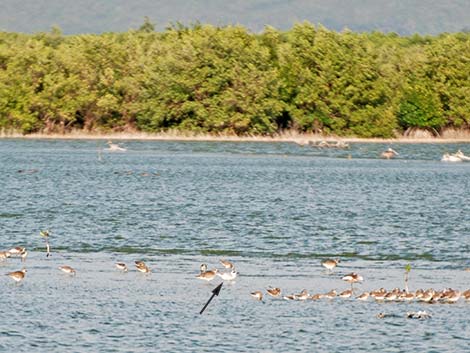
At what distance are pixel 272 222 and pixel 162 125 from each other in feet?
234

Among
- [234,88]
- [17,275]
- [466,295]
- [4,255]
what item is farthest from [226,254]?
[234,88]

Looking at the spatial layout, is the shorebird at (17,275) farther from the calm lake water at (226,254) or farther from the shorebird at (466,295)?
the shorebird at (466,295)

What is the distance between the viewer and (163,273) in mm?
29156

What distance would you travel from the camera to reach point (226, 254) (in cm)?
3353

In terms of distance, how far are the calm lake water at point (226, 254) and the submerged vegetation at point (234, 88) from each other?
36.6m

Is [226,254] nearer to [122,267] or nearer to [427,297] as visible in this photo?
[122,267]

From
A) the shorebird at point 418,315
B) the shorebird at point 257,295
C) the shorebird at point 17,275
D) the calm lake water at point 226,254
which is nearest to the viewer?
the calm lake water at point 226,254

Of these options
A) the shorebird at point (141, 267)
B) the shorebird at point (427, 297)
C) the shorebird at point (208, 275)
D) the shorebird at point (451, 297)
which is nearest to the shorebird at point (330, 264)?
the shorebird at point (208, 275)

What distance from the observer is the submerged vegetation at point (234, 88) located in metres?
111

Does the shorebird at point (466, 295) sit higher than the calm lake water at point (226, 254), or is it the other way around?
the shorebird at point (466, 295)

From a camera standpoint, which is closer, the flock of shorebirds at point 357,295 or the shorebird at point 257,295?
the flock of shorebirds at point 357,295

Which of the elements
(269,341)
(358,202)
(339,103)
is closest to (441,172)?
(358,202)

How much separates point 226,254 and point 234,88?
78556 mm

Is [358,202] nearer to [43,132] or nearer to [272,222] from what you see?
[272,222]
